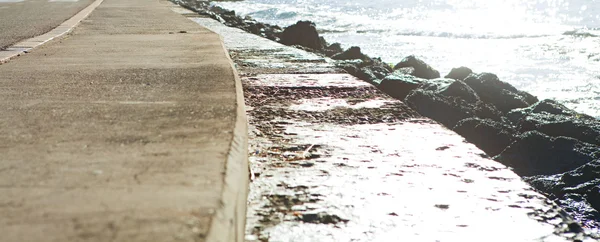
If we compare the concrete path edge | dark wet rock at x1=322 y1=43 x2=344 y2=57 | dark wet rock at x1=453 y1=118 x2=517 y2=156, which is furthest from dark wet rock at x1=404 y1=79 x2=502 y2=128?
dark wet rock at x1=322 y1=43 x2=344 y2=57

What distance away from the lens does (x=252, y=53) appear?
404cm

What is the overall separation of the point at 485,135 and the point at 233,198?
8.57 feet

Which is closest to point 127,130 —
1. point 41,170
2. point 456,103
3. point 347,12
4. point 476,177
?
point 41,170

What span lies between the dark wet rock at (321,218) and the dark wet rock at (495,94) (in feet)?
11.9

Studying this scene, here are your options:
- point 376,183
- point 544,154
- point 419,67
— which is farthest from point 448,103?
point 419,67

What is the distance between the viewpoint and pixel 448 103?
3.90m

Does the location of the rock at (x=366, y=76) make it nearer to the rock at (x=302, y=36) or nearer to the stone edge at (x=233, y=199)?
the rock at (x=302, y=36)

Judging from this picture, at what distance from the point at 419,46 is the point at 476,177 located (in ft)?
37.8

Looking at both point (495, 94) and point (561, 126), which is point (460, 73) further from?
point (561, 126)

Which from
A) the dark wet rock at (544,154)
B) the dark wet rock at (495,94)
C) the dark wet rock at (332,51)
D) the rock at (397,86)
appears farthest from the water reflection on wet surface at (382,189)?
the dark wet rock at (332,51)

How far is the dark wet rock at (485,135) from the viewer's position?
3.44m

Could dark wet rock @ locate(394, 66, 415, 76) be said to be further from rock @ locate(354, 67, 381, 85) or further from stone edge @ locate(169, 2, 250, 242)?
stone edge @ locate(169, 2, 250, 242)

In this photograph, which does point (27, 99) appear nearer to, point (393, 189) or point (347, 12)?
point (393, 189)

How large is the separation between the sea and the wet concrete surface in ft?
16.5
